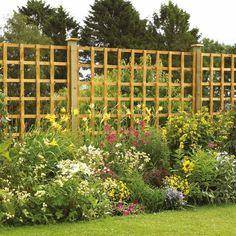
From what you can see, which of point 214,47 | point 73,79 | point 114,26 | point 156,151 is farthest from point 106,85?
point 214,47

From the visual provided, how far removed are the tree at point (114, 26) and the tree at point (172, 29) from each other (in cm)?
76

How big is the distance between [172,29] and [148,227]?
78.7 feet

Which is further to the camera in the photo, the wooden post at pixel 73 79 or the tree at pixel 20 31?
the tree at pixel 20 31

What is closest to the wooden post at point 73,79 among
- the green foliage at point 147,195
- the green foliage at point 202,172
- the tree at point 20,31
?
the green foliage at point 147,195

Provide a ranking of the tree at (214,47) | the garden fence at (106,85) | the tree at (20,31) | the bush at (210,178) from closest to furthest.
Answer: the bush at (210,178) → the garden fence at (106,85) → the tree at (20,31) → the tree at (214,47)

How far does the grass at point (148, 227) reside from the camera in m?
4.55

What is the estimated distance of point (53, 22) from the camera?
28.0 m

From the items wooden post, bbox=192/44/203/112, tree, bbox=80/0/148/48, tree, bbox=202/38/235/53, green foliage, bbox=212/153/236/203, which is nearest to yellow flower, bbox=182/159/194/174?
green foliage, bbox=212/153/236/203

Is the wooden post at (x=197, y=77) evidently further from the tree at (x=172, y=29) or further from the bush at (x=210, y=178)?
the tree at (x=172, y=29)

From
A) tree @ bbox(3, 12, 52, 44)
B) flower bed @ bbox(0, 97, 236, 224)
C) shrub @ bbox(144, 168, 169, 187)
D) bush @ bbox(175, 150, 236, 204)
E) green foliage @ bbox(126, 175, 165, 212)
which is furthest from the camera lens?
tree @ bbox(3, 12, 52, 44)

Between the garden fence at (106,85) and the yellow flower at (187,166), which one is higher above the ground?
the garden fence at (106,85)

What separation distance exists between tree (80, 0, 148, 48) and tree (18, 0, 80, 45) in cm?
81

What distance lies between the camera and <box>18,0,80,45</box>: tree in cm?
2767

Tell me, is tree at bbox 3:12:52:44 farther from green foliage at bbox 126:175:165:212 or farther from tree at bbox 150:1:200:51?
green foliage at bbox 126:175:165:212
